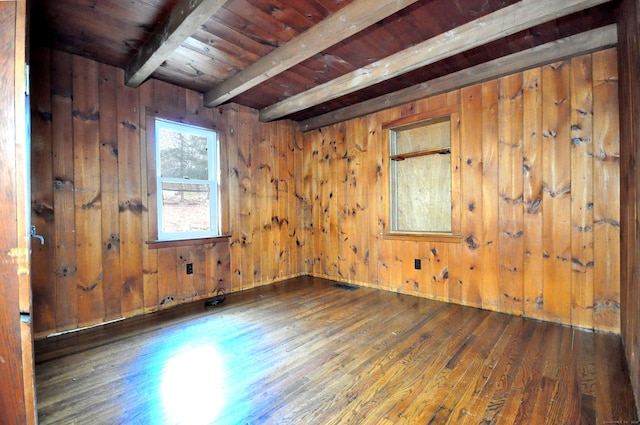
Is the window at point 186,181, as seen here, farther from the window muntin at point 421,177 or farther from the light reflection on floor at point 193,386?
the window muntin at point 421,177

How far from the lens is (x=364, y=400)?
61.6 inches

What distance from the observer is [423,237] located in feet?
11.0

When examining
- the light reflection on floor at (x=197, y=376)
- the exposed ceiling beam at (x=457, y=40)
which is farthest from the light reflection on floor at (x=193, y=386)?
the exposed ceiling beam at (x=457, y=40)

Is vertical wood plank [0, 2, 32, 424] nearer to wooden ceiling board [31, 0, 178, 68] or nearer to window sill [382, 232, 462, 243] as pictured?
wooden ceiling board [31, 0, 178, 68]

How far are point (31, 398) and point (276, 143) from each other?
12.1 feet

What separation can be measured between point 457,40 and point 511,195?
155 cm

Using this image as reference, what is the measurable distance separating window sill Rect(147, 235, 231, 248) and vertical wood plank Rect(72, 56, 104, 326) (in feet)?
1.58

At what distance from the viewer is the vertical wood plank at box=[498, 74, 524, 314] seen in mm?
2727

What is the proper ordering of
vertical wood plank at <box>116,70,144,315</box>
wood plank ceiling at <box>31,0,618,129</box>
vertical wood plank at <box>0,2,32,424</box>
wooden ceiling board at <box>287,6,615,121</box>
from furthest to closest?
vertical wood plank at <box>116,70,144,315</box>, wooden ceiling board at <box>287,6,615,121</box>, wood plank ceiling at <box>31,0,618,129</box>, vertical wood plank at <box>0,2,32,424</box>

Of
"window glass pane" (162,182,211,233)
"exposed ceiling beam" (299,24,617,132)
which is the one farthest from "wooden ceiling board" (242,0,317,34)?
"window glass pane" (162,182,211,233)

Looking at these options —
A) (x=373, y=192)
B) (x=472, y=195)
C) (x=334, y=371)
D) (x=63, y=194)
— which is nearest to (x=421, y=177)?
(x=373, y=192)

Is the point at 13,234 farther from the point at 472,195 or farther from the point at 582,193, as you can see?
the point at 582,193

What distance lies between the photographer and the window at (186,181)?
3.15 m

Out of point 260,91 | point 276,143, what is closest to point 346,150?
point 276,143
